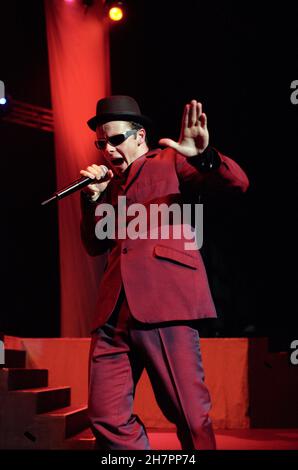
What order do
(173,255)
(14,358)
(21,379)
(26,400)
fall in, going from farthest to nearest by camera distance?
(14,358)
(21,379)
(26,400)
(173,255)

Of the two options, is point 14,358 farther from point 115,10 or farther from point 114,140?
point 115,10

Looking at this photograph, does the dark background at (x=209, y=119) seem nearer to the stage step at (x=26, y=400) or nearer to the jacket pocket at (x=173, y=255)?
the stage step at (x=26, y=400)

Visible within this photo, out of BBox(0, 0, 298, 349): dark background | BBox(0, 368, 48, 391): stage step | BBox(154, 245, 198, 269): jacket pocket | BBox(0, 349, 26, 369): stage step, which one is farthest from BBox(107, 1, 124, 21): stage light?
BBox(154, 245, 198, 269): jacket pocket

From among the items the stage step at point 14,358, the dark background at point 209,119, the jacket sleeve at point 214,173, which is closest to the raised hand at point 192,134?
the jacket sleeve at point 214,173

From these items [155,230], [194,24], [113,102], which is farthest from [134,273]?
[194,24]

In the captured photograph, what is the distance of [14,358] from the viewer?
5.01m

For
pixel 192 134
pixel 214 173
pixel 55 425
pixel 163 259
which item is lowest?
pixel 55 425

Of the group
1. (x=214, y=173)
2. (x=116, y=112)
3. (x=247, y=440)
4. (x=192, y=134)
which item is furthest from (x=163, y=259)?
(x=247, y=440)

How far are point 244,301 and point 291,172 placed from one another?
5.73ft

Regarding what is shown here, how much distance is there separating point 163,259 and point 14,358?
300 centimetres

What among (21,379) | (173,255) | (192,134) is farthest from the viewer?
(21,379)

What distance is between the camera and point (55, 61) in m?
6.36

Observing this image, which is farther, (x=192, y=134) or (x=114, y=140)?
(x=114, y=140)

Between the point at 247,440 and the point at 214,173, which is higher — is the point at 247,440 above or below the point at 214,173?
below
